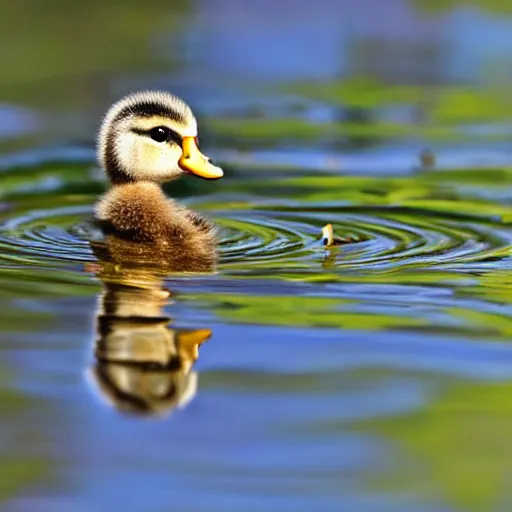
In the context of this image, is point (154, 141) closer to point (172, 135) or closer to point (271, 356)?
point (172, 135)

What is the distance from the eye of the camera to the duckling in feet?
21.6

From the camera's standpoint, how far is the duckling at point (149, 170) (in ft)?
21.6

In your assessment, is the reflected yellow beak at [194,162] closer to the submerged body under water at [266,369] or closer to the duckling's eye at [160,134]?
the duckling's eye at [160,134]

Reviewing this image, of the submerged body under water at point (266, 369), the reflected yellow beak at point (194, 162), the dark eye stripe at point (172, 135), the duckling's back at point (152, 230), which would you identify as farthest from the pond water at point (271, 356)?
the dark eye stripe at point (172, 135)

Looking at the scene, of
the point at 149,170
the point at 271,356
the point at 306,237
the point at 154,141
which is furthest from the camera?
the point at 149,170

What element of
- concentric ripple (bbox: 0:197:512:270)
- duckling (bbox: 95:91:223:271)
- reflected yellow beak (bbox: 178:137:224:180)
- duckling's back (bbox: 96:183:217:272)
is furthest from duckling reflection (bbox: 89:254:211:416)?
reflected yellow beak (bbox: 178:137:224:180)

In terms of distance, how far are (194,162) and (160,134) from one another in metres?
0.23

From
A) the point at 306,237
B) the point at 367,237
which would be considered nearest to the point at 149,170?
the point at 306,237

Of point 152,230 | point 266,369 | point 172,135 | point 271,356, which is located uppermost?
point 172,135

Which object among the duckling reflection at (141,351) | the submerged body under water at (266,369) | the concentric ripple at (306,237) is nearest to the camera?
the submerged body under water at (266,369)

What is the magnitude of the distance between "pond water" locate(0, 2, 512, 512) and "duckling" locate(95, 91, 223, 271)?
0.75 ft

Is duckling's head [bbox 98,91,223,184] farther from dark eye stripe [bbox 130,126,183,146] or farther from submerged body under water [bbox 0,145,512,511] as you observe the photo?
submerged body under water [bbox 0,145,512,511]

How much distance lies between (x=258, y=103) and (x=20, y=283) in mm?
6299

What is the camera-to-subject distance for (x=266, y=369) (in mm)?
4496
